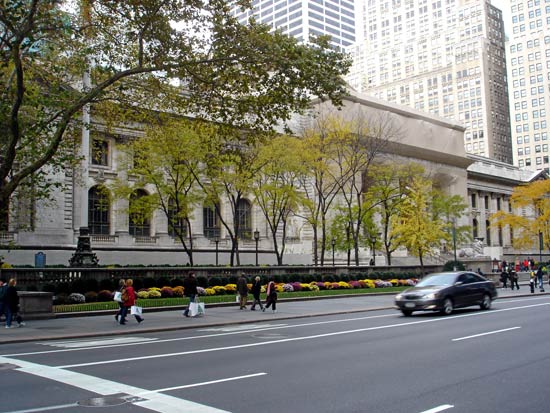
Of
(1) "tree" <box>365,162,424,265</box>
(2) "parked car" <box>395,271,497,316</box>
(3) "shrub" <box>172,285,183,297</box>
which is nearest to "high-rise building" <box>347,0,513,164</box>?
(1) "tree" <box>365,162,424,265</box>

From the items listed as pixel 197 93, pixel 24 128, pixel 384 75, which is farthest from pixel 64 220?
pixel 384 75

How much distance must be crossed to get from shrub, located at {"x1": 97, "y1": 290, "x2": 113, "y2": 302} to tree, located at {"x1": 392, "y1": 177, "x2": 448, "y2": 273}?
96.0 feet

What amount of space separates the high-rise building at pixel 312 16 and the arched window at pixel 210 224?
11337 cm

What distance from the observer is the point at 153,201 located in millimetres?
38875

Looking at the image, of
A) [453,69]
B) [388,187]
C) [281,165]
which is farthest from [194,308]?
[453,69]

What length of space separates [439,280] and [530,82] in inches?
4897

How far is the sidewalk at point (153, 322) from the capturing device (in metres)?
16.8

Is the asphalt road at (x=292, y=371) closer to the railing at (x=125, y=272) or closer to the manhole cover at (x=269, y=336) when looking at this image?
the manhole cover at (x=269, y=336)

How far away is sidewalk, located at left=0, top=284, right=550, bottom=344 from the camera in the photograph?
1683 centimetres

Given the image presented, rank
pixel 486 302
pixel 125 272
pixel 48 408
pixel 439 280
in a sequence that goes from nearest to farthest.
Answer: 1. pixel 48 408
2. pixel 439 280
3. pixel 486 302
4. pixel 125 272

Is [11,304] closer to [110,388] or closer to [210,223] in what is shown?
[110,388]

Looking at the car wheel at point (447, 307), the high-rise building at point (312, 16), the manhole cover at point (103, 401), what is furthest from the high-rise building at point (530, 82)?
the manhole cover at point (103, 401)

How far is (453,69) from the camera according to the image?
135125mm

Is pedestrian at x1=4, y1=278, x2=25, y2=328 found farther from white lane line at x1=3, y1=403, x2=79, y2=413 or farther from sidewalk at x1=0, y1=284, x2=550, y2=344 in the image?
white lane line at x1=3, y1=403, x2=79, y2=413
